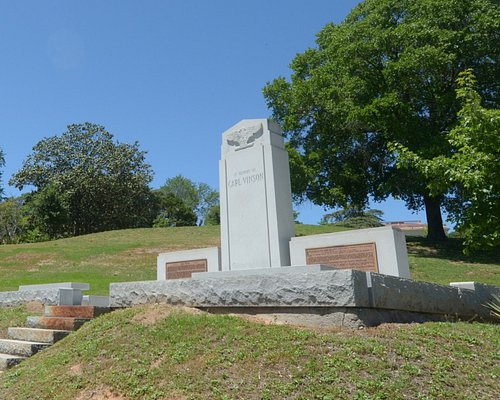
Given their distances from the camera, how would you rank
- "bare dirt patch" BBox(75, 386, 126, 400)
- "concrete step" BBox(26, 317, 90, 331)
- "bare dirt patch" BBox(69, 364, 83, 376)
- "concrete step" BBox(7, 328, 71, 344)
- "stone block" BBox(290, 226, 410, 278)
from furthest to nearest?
"stone block" BBox(290, 226, 410, 278) < "concrete step" BBox(26, 317, 90, 331) < "concrete step" BBox(7, 328, 71, 344) < "bare dirt patch" BBox(69, 364, 83, 376) < "bare dirt patch" BBox(75, 386, 126, 400)

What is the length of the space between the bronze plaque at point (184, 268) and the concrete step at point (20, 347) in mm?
4687

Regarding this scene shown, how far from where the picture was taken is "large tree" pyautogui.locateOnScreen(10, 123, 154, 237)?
4381cm

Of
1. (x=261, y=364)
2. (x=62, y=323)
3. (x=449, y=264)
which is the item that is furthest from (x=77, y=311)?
(x=449, y=264)

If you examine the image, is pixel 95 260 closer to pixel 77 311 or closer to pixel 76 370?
pixel 77 311

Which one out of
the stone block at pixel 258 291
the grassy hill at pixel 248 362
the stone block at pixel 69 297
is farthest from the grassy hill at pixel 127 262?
the grassy hill at pixel 248 362

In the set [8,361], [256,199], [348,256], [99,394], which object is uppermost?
[256,199]

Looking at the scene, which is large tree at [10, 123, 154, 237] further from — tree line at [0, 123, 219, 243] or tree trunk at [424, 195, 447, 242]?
tree trunk at [424, 195, 447, 242]

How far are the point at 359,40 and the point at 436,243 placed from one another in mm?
11191

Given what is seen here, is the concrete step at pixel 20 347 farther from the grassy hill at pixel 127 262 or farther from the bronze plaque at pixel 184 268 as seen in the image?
the grassy hill at pixel 127 262

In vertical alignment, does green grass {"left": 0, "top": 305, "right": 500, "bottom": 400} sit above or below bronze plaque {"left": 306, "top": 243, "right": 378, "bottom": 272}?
below

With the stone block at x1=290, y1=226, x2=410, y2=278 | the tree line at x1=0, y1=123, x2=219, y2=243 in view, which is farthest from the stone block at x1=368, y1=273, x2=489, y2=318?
the tree line at x1=0, y1=123, x2=219, y2=243

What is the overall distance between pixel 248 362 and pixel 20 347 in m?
4.15

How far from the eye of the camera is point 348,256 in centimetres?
890

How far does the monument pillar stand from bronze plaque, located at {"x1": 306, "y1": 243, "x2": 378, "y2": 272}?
59cm
